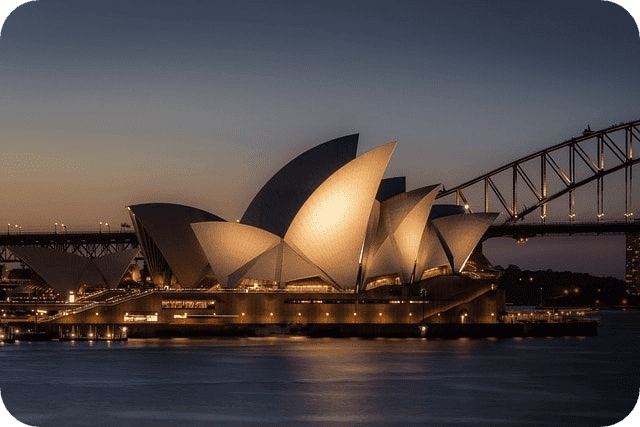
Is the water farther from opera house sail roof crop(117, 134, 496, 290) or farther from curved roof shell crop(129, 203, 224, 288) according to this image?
curved roof shell crop(129, 203, 224, 288)

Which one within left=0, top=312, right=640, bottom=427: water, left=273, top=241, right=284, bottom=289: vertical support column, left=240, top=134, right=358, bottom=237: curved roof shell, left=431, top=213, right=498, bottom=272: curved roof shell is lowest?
left=0, top=312, right=640, bottom=427: water

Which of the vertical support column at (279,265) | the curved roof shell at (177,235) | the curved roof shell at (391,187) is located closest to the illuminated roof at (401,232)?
the curved roof shell at (391,187)

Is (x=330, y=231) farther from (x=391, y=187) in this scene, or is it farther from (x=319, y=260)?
(x=391, y=187)

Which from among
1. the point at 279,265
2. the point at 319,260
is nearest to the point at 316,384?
the point at 319,260

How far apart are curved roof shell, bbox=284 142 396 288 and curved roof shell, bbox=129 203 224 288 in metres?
9.87

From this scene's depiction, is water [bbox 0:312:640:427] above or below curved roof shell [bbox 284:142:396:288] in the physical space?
below

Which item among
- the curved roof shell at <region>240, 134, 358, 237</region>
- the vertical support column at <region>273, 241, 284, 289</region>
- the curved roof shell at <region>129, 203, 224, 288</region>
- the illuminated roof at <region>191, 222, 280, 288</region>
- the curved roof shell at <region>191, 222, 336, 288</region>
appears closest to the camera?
the curved roof shell at <region>240, 134, 358, 237</region>

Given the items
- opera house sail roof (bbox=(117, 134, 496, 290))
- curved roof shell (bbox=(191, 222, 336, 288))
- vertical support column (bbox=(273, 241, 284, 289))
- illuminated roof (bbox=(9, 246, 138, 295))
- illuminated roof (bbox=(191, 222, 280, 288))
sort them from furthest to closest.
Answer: illuminated roof (bbox=(9, 246, 138, 295)) → vertical support column (bbox=(273, 241, 284, 289)) → curved roof shell (bbox=(191, 222, 336, 288)) → illuminated roof (bbox=(191, 222, 280, 288)) → opera house sail roof (bbox=(117, 134, 496, 290))

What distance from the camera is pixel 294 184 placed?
68875 mm

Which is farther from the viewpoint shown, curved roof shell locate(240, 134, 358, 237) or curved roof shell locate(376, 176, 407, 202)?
curved roof shell locate(376, 176, 407, 202)

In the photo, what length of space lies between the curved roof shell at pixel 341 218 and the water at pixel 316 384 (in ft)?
18.3

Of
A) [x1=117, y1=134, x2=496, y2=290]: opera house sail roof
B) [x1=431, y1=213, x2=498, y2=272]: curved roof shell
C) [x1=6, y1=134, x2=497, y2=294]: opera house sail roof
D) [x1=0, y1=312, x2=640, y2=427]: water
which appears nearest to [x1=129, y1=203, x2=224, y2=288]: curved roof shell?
[x1=6, y1=134, x2=497, y2=294]: opera house sail roof

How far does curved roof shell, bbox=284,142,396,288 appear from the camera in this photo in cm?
6438

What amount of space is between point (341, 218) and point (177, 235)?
584 inches
